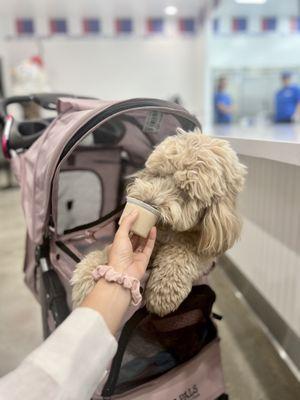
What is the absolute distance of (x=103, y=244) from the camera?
99 cm

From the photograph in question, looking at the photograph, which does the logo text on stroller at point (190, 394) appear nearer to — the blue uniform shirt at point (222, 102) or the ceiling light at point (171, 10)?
the blue uniform shirt at point (222, 102)

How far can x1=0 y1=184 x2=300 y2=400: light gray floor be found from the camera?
3.22ft

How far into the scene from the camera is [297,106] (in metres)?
3.31

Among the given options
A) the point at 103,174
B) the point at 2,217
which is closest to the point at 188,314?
the point at 103,174

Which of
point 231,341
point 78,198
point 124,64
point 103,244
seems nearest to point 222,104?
point 124,64

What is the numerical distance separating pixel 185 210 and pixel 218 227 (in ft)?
0.24

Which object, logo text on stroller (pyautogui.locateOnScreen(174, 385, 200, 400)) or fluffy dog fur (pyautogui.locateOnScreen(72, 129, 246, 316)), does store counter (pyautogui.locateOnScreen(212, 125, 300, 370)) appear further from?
logo text on stroller (pyautogui.locateOnScreen(174, 385, 200, 400))

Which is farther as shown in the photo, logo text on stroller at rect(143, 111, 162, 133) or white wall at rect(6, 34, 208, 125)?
white wall at rect(6, 34, 208, 125)

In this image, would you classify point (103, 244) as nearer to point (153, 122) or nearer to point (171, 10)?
point (153, 122)

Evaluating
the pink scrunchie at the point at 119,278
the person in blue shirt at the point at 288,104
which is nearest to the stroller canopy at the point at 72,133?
the pink scrunchie at the point at 119,278

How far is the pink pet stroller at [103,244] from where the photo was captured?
714 mm

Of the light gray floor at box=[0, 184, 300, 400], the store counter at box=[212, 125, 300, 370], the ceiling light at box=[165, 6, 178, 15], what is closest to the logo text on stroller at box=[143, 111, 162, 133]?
the store counter at box=[212, 125, 300, 370]

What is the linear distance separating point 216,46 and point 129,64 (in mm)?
1284

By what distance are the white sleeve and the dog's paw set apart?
19 cm
